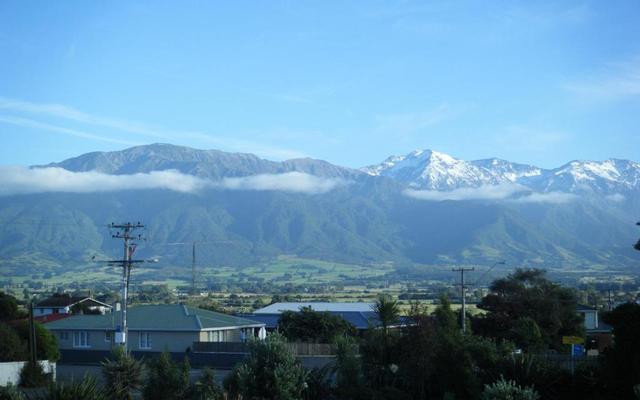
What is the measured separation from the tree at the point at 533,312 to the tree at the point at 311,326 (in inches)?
384

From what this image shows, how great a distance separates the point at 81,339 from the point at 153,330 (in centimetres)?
604

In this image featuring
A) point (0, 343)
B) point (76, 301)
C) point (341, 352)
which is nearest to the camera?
point (341, 352)

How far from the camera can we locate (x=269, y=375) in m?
29.6

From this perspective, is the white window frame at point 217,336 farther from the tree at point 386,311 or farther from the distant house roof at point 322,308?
the tree at point 386,311

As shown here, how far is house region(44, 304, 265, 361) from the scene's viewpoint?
6125 centimetres

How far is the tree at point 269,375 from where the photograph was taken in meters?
29.4

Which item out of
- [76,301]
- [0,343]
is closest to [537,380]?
[0,343]

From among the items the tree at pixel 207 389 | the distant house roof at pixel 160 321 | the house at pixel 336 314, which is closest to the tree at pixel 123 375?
the tree at pixel 207 389

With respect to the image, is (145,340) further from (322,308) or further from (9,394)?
(9,394)

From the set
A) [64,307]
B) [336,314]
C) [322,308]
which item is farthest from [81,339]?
[322,308]

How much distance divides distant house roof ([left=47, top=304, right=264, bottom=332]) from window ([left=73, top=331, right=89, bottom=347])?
0.41 m

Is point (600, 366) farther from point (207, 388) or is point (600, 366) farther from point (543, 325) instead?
point (543, 325)

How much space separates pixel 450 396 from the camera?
28344mm

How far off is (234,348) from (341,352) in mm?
23984
